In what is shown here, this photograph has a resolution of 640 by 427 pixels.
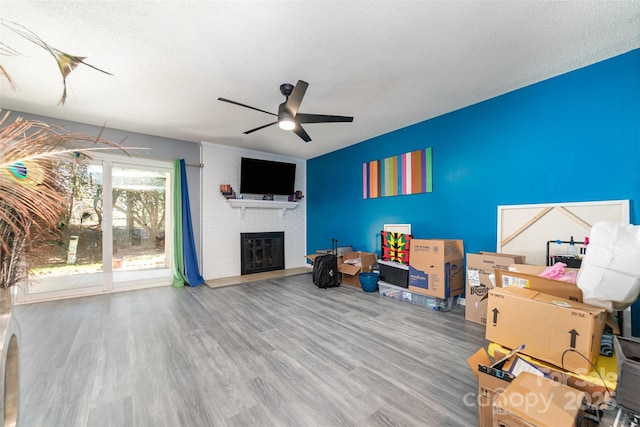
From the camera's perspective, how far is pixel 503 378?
4.38ft

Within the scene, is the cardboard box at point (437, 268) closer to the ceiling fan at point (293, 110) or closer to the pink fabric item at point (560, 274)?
the pink fabric item at point (560, 274)

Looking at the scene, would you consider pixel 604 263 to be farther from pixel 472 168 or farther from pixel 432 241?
pixel 472 168

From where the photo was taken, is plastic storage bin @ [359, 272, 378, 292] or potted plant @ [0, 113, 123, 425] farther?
plastic storage bin @ [359, 272, 378, 292]

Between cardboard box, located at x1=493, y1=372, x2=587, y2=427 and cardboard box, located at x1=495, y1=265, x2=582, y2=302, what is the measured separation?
35.2 inches

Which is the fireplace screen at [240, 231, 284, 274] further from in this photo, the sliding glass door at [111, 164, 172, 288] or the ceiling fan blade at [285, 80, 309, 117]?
the ceiling fan blade at [285, 80, 309, 117]

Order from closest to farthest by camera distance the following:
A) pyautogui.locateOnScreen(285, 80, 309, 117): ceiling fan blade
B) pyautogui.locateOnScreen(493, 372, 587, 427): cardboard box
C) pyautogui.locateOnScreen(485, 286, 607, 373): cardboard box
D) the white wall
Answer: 1. pyautogui.locateOnScreen(493, 372, 587, 427): cardboard box
2. pyautogui.locateOnScreen(485, 286, 607, 373): cardboard box
3. pyautogui.locateOnScreen(285, 80, 309, 117): ceiling fan blade
4. the white wall

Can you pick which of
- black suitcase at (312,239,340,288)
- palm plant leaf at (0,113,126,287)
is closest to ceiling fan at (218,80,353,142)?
palm plant leaf at (0,113,126,287)

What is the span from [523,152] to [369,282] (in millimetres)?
2587

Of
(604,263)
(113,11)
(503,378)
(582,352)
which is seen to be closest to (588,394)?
(582,352)

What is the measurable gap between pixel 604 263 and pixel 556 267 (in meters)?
0.62

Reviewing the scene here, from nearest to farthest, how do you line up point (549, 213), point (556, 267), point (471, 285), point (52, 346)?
1. point (556, 267)
2. point (52, 346)
3. point (549, 213)
4. point (471, 285)

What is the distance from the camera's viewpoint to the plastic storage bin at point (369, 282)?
404 cm

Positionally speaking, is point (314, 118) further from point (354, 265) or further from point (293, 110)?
point (354, 265)

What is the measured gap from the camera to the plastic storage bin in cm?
404
